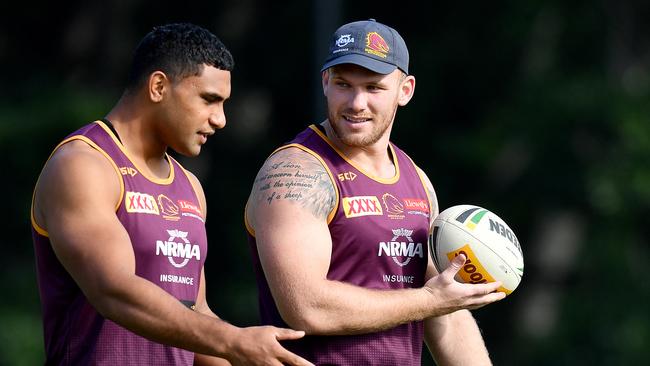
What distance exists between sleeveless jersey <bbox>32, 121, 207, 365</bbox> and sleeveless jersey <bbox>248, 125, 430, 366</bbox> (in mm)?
451

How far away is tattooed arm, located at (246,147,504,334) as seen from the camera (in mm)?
6805

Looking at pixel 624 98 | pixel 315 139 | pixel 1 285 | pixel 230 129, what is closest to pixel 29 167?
pixel 1 285

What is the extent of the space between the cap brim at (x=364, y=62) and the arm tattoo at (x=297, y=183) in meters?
0.47

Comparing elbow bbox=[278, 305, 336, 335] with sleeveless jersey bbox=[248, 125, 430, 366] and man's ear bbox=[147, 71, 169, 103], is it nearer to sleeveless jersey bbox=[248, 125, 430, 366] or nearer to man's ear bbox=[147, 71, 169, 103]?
sleeveless jersey bbox=[248, 125, 430, 366]

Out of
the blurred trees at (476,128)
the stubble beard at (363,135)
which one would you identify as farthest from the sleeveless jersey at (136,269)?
the blurred trees at (476,128)

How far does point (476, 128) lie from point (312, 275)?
1634 cm

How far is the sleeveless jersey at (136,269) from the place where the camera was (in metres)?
6.66

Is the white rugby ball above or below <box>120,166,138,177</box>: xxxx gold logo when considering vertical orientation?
below

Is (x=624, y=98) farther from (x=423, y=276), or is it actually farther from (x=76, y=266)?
(x=76, y=266)

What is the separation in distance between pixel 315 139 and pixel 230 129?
54.2ft

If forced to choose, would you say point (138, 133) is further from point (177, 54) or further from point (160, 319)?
point (160, 319)

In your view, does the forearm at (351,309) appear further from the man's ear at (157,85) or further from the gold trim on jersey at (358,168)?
the man's ear at (157,85)

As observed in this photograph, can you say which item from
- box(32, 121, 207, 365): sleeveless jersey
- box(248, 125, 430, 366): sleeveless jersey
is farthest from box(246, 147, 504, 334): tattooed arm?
box(32, 121, 207, 365): sleeveless jersey

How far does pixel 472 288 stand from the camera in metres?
7.10
